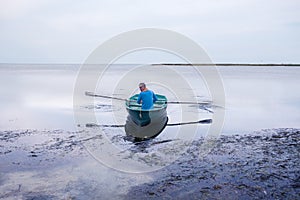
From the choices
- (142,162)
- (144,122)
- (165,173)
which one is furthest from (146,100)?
(165,173)

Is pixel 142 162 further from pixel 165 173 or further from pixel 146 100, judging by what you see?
pixel 146 100

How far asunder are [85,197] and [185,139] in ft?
20.5

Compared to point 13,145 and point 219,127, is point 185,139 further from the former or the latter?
point 13,145

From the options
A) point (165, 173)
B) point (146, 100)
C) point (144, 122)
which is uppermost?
point (146, 100)

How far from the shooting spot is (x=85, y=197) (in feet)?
21.6

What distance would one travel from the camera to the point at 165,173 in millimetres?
8086

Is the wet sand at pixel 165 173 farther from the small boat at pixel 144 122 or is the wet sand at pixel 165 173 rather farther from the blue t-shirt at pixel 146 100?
the blue t-shirt at pixel 146 100

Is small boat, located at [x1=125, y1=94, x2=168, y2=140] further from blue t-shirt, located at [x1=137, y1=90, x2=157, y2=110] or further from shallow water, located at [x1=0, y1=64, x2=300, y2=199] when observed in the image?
shallow water, located at [x1=0, y1=64, x2=300, y2=199]

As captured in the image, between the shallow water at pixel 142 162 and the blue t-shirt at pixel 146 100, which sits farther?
the blue t-shirt at pixel 146 100

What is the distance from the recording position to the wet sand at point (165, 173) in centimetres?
673

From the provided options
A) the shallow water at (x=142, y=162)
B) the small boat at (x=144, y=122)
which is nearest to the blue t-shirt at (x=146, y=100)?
the small boat at (x=144, y=122)

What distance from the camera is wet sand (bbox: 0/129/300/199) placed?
22.1 ft

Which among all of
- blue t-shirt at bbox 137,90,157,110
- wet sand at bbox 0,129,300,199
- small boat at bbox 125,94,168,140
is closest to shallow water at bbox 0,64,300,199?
wet sand at bbox 0,129,300,199

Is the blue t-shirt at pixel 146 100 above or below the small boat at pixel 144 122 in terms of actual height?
above
